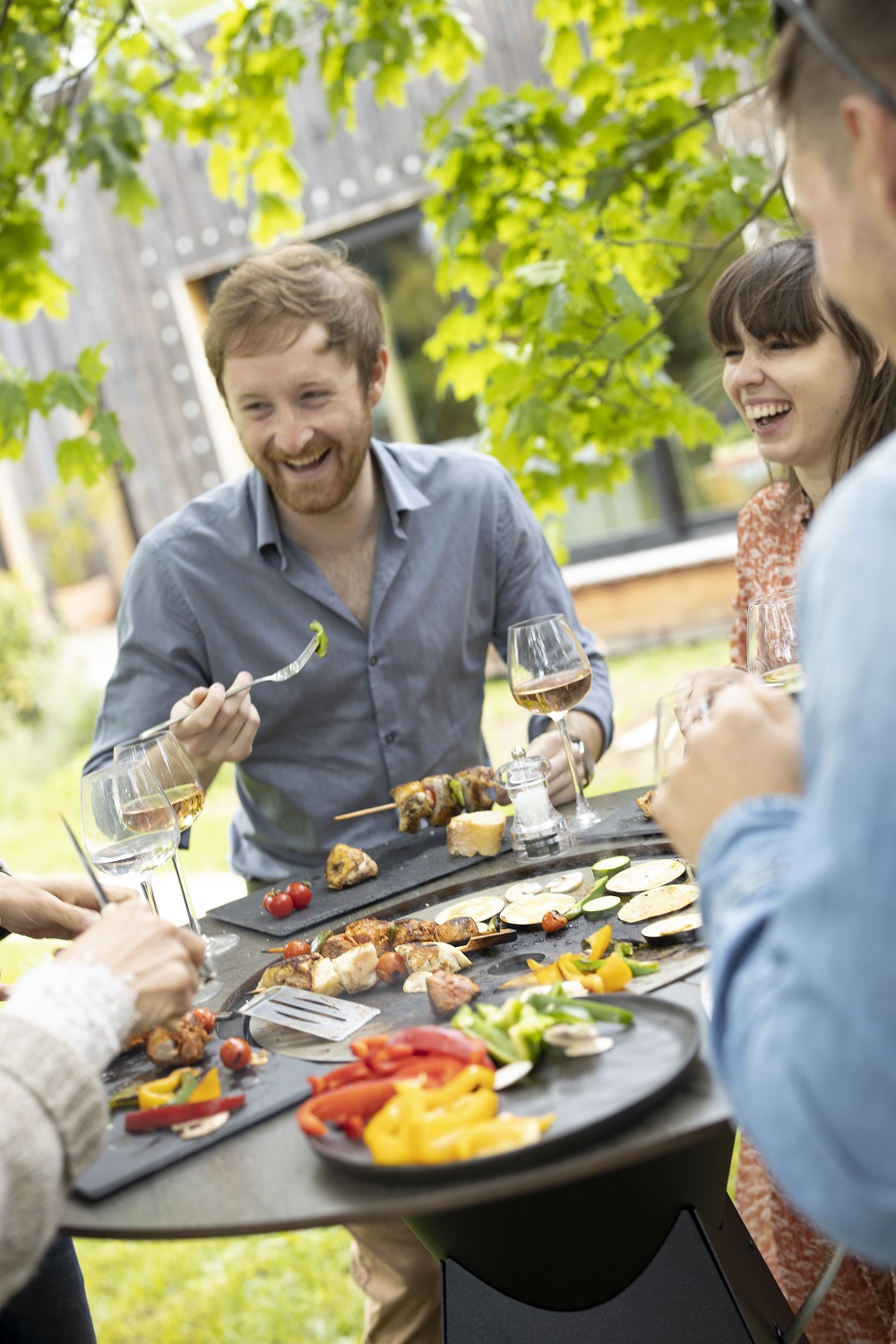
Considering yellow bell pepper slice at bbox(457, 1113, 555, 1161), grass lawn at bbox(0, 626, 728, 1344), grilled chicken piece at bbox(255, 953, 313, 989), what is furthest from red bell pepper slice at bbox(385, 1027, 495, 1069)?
grass lawn at bbox(0, 626, 728, 1344)

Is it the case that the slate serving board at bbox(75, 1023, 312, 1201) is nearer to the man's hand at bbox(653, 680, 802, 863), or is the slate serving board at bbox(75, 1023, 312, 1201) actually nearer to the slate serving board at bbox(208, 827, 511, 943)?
the slate serving board at bbox(208, 827, 511, 943)

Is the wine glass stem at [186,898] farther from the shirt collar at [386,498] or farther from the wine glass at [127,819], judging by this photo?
the shirt collar at [386,498]

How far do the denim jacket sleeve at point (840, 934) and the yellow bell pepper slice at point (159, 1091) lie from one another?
0.94 metres

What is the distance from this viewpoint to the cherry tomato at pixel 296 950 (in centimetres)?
220

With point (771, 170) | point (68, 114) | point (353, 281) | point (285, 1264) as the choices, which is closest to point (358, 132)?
point (68, 114)

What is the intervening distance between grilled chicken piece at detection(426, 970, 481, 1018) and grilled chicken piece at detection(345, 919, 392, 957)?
33cm

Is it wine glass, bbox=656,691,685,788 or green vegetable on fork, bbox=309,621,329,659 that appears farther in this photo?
green vegetable on fork, bbox=309,621,329,659

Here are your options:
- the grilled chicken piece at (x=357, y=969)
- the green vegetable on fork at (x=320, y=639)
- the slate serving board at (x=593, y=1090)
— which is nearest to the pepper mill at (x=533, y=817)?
the grilled chicken piece at (x=357, y=969)

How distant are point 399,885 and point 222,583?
1.23m

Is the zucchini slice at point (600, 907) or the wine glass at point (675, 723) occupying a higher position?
the wine glass at point (675, 723)

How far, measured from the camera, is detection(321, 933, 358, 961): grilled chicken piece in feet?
6.93

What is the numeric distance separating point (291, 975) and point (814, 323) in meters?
1.82

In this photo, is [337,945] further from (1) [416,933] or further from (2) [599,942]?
(2) [599,942]

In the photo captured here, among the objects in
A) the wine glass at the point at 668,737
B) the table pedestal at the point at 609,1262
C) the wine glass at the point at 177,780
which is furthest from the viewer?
the wine glass at the point at 177,780
